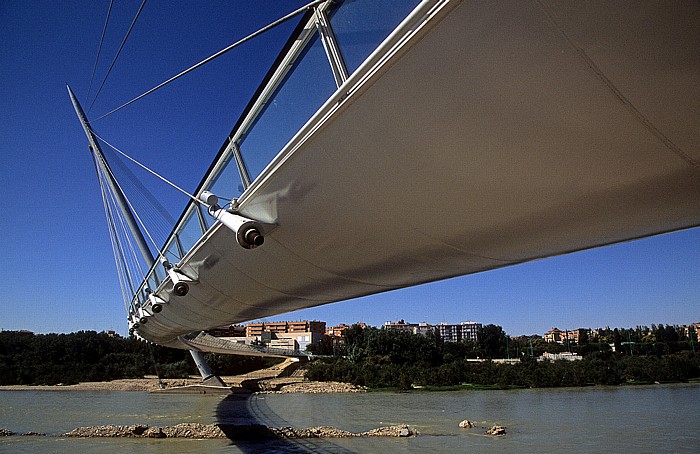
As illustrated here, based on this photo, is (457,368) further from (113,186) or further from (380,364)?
(113,186)

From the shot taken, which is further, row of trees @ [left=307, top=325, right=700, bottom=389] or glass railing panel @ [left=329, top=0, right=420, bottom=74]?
row of trees @ [left=307, top=325, right=700, bottom=389]

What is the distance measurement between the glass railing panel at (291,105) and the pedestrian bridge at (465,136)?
18 millimetres

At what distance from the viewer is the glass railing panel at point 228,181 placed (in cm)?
486

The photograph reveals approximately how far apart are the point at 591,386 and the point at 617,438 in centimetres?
2643

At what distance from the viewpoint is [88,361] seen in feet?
179

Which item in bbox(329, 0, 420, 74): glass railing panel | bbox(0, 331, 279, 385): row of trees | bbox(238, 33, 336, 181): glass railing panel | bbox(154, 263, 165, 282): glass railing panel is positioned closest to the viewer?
bbox(329, 0, 420, 74): glass railing panel

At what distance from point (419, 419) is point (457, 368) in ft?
84.4

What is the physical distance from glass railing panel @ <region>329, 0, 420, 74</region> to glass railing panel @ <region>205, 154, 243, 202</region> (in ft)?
7.20

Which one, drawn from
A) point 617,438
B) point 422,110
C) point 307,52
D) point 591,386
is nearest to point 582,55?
point 422,110

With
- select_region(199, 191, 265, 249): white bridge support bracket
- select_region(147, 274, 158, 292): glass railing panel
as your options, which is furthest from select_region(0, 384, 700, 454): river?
select_region(199, 191, 265, 249): white bridge support bracket

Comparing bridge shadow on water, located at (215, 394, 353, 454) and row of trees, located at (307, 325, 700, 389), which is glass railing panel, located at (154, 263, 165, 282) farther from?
row of trees, located at (307, 325, 700, 389)

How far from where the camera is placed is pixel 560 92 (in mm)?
2250

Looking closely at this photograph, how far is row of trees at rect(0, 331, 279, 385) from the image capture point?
5019cm

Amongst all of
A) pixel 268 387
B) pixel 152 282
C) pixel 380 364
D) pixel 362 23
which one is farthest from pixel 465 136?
pixel 380 364
